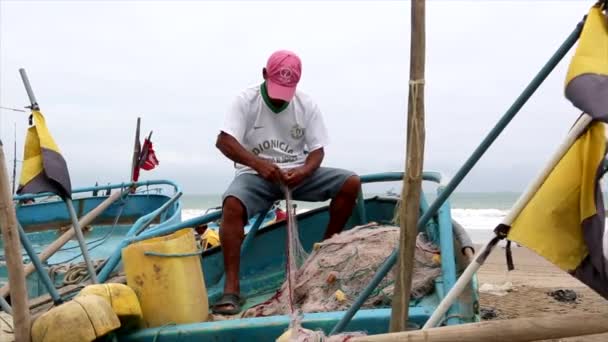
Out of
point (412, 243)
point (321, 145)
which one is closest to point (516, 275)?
point (321, 145)

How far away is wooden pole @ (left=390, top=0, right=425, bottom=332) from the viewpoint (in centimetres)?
160

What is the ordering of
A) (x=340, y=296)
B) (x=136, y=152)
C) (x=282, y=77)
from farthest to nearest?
(x=136, y=152) < (x=282, y=77) < (x=340, y=296)

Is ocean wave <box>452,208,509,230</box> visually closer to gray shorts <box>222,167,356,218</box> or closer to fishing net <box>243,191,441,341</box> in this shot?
gray shorts <box>222,167,356,218</box>

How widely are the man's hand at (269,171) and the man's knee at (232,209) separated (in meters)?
0.22

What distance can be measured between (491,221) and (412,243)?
2879 cm

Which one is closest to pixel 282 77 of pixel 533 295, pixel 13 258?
pixel 13 258

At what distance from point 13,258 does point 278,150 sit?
5.86 ft

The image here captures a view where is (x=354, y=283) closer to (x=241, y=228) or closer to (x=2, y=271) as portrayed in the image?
(x=241, y=228)

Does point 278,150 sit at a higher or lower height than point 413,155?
lower

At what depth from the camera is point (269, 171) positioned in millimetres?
3373

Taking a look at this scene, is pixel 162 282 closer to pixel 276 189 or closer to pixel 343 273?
pixel 343 273

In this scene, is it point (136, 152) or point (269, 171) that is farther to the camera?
point (136, 152)

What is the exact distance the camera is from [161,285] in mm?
2721

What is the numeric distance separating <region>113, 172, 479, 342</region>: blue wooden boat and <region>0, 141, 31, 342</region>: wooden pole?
1.53 ft
